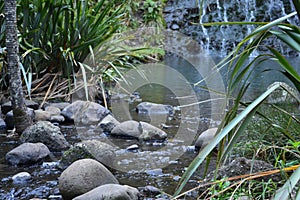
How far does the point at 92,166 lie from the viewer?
6.67ft

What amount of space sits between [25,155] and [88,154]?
1.37ft

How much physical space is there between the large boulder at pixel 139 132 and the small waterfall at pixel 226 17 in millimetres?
8503

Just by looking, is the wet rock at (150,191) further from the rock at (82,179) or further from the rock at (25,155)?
the rock at (25,155)

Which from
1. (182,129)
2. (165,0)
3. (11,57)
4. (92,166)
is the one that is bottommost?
(182,129)

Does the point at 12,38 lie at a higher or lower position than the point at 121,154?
higher

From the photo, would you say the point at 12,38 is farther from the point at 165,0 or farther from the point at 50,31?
the point at 165,0

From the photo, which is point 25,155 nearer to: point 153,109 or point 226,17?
point 153,109

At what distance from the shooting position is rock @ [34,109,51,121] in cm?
349

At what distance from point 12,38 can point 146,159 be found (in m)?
1.43

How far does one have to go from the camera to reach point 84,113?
12.2ft

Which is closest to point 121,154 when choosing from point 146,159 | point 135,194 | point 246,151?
point 146,159

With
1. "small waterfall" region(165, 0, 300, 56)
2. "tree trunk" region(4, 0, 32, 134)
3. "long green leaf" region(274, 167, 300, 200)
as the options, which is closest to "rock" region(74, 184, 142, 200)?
"long green leaf" region(274, 167, 300, 200)

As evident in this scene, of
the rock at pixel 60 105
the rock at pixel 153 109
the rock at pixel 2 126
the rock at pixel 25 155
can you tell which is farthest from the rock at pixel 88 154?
the rock at pixel 153 109

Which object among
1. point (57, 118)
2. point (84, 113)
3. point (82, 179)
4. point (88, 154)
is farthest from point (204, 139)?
point (57, 118)
